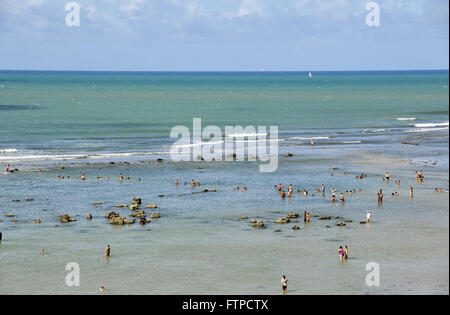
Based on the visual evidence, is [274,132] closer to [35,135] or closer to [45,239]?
[35,135]

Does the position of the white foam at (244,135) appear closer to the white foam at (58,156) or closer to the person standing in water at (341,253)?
the white foam at (58,156)

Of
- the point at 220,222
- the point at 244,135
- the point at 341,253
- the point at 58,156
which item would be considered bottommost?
the point at 341,253

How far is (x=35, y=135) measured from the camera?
13200 cm

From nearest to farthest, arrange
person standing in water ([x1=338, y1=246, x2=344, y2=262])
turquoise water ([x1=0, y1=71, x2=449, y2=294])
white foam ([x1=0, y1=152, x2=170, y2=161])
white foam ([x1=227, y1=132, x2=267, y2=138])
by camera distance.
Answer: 1. turquoise water ([x1=0, y1=71, x2=449, y2=294])
2. person standing in water ([x1=338, y1=246, x2=344, y2=262])
3. white foam ([x1=0, y1=152, x2=170, y2=161])
4. white foam ([x1=227, y1=132, x2=267, y2=138])

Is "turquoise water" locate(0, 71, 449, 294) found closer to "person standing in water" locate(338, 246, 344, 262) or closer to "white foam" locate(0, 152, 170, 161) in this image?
"white foam" locate(0, 152, 170, 161)

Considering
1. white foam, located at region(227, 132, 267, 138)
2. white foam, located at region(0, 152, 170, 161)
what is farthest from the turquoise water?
white foam, located at region(227, 132, 267, 138)

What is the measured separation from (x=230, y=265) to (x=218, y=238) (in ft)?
23.7

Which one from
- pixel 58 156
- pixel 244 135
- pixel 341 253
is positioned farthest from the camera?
pixel 244 135

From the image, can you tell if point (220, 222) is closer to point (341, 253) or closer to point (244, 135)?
point (341, 253)

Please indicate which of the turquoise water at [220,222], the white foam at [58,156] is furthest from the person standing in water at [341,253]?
the white foam at [58,156]

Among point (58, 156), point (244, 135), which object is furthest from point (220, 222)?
point (244, 135)

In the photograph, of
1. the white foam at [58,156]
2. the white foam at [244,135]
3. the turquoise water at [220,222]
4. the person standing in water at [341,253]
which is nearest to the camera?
the turquoise water at [220,222]

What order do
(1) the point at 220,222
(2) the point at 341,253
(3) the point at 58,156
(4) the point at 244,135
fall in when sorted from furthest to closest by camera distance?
(4) the point at 244,135 → (3) the point at 58,156 → (1) the point at 220,222 → (2) the point at 341,253

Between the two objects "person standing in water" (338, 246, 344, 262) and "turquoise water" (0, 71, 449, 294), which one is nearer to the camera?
"turquoise water" (0, 71, 449, 294)
